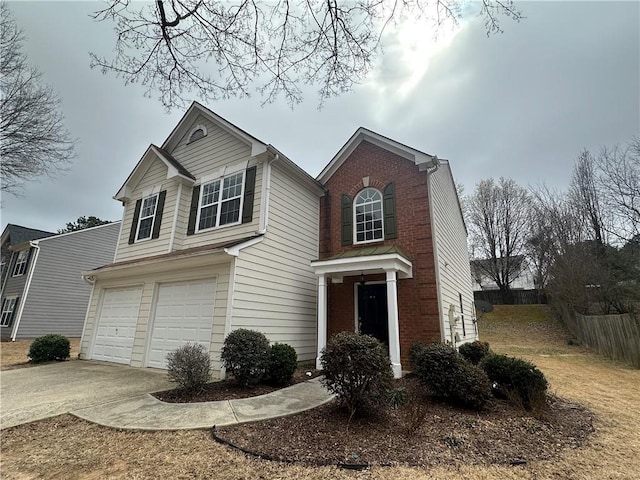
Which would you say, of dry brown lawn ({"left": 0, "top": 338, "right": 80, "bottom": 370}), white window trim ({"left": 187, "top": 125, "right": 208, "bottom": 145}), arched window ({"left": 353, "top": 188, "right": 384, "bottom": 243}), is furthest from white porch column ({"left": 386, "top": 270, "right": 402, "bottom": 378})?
dry brown lawn ({"left": 0, "top": 338, "right": 80, "bottom": 370})

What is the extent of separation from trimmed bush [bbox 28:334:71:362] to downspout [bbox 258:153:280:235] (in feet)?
26.8

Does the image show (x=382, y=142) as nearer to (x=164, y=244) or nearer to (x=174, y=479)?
(x=164, y=244)

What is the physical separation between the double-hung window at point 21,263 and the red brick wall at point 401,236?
20734 millimetres

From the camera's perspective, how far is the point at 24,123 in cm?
1157

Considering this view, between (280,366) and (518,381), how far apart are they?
460cm

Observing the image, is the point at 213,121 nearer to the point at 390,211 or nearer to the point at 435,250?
the point at 390,211

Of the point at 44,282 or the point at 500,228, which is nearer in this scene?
the point at 44,282

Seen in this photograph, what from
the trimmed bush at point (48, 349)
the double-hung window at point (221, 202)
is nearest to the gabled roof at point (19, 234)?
the trimmed bush at point (48, 349)

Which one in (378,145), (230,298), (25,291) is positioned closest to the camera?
(230,298)

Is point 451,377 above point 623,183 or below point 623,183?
below

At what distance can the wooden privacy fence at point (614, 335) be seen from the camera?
1063 centimetres

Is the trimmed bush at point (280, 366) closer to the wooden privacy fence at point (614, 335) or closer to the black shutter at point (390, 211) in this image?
the black shutter at point (390, 211)

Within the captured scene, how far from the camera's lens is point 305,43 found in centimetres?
401

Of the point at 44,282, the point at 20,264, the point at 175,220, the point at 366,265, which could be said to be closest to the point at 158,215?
the point at 175,220
